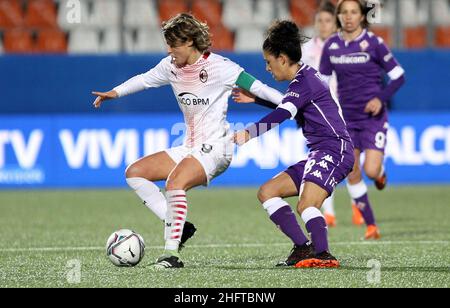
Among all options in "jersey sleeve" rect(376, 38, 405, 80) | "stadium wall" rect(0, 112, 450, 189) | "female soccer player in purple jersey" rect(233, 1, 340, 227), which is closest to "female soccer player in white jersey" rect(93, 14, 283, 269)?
"jersey sleeve" rect(376, 38, 405, 80)

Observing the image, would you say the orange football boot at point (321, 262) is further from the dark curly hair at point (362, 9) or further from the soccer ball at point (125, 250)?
the dark curly hair at point (362, 9)

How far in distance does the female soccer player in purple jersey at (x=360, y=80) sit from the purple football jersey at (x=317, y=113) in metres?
2.46

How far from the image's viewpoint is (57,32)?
622 inches

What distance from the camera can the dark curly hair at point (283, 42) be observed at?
6992mm

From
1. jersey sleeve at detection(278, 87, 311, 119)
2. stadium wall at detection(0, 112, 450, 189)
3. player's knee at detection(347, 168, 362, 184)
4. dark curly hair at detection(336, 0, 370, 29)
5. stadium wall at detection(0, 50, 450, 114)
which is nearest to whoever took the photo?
jersey sleeve at detection(278, 87, 311, 119)

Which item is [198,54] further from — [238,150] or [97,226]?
[238,150]

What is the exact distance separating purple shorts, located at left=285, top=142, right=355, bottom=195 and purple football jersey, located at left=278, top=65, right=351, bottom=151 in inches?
1.9

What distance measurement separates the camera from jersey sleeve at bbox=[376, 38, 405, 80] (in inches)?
376

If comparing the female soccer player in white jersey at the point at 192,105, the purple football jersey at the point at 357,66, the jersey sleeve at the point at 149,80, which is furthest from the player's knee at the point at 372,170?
the jersey sleeve at the point at 149,80

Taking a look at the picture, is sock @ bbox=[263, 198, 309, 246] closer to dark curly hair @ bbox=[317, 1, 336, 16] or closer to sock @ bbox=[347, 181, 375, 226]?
sock @ bbox=[347, 181, 375, 226]

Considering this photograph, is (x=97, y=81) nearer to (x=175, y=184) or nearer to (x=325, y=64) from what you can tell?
(x=325, y=64)

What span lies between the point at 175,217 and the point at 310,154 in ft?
3.36

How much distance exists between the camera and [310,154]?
23.2ft

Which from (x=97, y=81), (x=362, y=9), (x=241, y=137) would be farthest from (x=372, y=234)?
(x=97, y=81)
